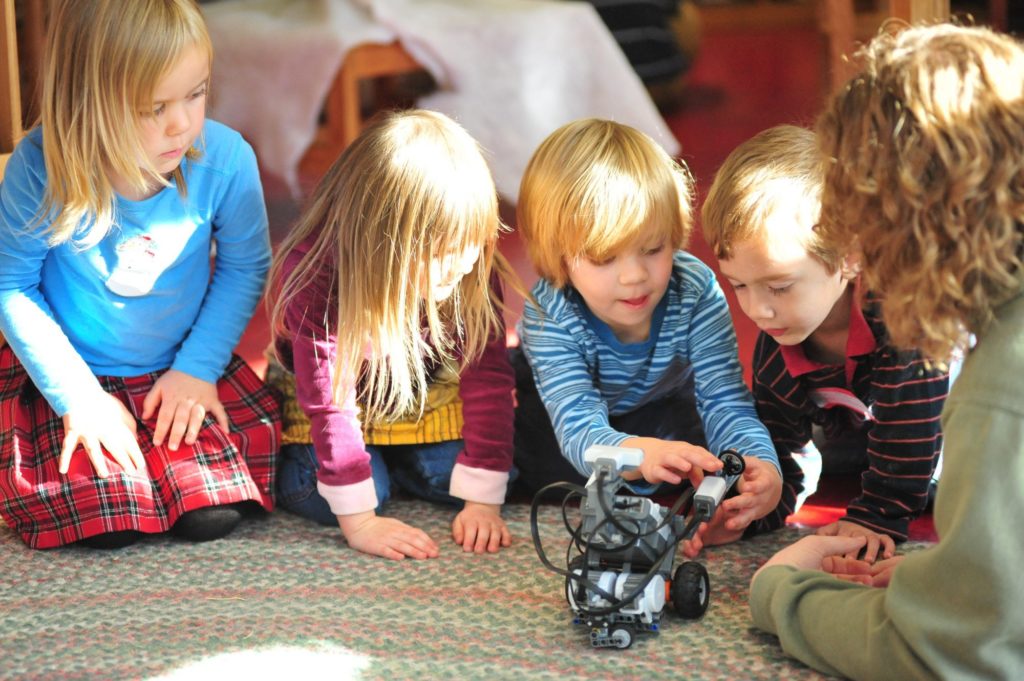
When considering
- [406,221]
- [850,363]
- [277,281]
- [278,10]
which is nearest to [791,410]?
[850,363]

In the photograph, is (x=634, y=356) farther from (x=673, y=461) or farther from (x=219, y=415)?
(x=219, y=415)

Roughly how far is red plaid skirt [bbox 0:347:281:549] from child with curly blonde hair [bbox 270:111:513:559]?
0.21 feet

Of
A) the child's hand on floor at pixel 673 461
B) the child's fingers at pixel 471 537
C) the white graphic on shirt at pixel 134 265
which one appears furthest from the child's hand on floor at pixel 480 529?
the white graphic on shirt at pixel 134 265

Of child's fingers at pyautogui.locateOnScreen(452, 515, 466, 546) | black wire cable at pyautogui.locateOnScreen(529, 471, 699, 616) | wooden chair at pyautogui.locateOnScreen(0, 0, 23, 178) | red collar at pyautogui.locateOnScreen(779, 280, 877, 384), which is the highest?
wooden chair at pyautogui.locateOnScreen(0, 0, 23, 178)

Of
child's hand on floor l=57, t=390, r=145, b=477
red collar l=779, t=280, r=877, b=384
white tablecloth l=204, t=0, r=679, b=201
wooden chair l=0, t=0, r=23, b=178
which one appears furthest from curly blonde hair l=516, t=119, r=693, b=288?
white tablecloth l=204, t=0, r=679, b=201

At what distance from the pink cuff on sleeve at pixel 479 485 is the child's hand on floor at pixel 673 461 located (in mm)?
240

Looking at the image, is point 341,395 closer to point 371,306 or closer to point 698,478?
point 371,306

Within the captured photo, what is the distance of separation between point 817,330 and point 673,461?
25 cm

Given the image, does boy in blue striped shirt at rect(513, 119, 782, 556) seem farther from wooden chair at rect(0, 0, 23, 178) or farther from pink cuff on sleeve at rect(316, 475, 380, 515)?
wooden chair at rect(0, 0, 23, 178)

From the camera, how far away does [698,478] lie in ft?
4.26

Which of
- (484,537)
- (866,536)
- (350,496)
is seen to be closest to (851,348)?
(866,536)

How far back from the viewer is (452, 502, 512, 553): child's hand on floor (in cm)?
141

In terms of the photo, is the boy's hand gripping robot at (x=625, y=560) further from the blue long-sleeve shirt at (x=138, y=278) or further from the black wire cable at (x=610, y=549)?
the blue long-sleeve shirt at (x=138, y=278)

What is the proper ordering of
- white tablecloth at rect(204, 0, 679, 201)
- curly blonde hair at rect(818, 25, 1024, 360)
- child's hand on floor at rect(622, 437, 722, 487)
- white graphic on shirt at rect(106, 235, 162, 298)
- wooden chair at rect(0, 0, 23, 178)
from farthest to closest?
white tablecloth at rect(204, 0, 679, 201) < wooden chair at rect(0, 0, 23, 178) < white graphic on shirt at rect(106, 235, 162, 298) < child's hand on floor at rect(622, 437, 722, 487) < curly blonde hair at rect(818, 25, 1024, 360)
